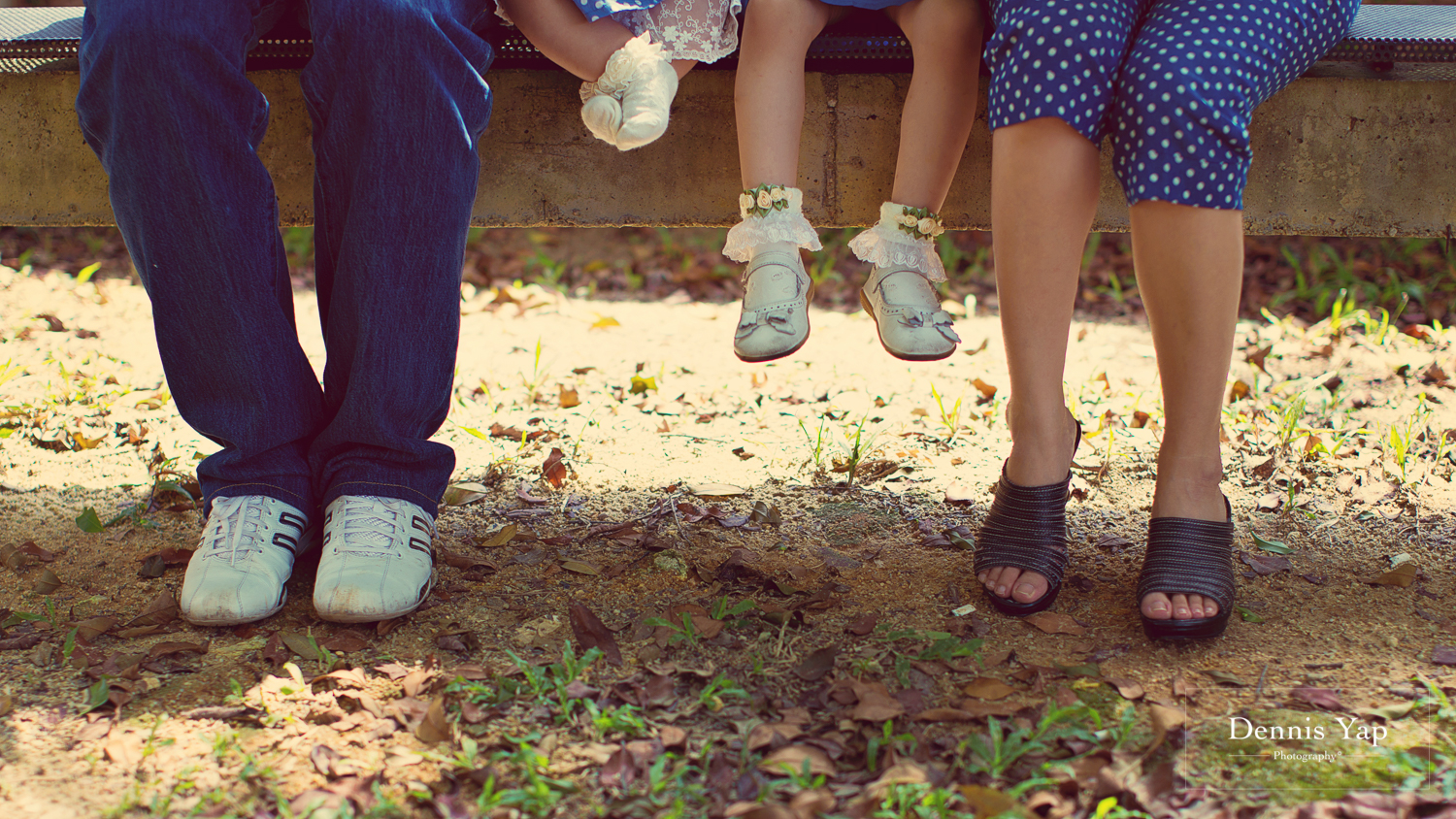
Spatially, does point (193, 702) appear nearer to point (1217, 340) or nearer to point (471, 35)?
point (471, 35)

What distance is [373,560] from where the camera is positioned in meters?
1.52

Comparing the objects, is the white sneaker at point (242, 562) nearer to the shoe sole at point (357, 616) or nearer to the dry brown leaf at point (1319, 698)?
the shoe sole at point (357, 616)

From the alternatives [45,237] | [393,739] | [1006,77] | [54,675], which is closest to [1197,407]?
[1006,77]

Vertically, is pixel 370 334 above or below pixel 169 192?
below

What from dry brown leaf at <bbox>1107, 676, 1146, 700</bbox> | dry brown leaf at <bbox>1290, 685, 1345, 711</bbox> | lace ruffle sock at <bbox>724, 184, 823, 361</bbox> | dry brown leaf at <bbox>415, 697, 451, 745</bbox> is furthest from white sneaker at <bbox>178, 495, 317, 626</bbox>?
dry brown leaf at <bbox>1290, 685, 1345, 711</bbox>

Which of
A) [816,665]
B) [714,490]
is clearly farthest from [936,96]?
[816,665]

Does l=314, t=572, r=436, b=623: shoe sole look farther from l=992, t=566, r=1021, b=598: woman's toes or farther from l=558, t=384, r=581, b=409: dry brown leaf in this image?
l=558, t=384, r=581, b=409: dry brown leaf

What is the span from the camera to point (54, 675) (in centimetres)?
140

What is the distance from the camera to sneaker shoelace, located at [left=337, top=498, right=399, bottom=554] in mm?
1530

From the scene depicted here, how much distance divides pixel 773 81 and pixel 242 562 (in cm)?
118

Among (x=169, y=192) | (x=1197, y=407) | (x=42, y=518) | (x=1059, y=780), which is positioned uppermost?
(x=169, y=192)

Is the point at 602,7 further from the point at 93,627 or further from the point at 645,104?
the point at 93,627

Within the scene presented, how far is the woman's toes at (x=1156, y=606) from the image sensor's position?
1455mm

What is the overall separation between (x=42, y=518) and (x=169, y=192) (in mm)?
917
